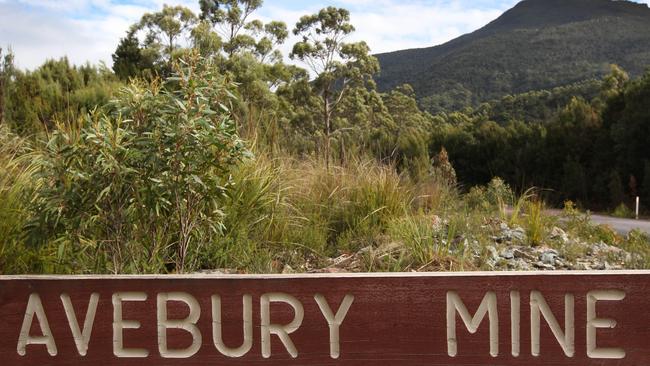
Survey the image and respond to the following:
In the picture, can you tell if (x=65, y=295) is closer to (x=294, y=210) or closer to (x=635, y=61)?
(x=294, y=210)

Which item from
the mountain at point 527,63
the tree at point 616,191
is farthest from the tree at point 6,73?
the mountain at point 527,63

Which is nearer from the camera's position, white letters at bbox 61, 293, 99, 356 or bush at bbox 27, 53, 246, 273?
white letters at bbox 61, 293, 99, 356

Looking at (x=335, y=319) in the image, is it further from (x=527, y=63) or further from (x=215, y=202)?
(x=527, y=63)

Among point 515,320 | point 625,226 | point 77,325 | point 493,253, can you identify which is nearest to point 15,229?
point 77,325

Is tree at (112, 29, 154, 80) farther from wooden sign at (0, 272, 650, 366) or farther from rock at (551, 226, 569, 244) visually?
wooden sign at (0, 272, 650, 366)

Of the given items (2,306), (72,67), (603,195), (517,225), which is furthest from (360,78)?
(2,306)

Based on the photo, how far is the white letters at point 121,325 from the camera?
2.15 metres

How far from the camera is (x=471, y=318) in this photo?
6.88 ft

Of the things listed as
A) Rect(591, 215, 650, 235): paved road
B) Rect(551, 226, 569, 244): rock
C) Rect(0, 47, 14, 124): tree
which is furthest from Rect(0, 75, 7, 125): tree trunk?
Rect(591, 215, 650, 235): paved road

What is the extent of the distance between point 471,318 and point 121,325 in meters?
1.14

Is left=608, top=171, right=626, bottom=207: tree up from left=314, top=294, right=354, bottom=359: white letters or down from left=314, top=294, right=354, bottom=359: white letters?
down

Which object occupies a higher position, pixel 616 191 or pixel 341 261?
pixel 341 261

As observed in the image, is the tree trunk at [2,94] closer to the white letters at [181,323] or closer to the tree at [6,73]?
the tree at [6,73]

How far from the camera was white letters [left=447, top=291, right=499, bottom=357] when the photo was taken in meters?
2.09
